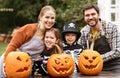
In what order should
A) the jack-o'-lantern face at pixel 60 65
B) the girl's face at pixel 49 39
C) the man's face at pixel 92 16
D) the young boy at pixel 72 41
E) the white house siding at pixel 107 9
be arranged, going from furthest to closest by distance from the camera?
the white house siding at pixel 107 9 < the man's face at pixel 92 16 < the young boy at pixel 72 41 < the girl's face at pixel 49 39 < the jack-o'-lantern face at pixel 60 65

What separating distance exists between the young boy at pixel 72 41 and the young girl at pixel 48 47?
0.86 feet

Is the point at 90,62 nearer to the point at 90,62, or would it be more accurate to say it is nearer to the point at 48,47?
→ the point at 90,62

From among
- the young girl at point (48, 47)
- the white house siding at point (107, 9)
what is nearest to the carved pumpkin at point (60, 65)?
the young girl at point (48, 47)

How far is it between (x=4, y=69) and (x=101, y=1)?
5887 millimetres

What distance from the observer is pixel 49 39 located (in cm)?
423

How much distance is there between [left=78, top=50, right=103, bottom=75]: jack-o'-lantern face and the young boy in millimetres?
242

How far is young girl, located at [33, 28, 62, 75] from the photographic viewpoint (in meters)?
4.24

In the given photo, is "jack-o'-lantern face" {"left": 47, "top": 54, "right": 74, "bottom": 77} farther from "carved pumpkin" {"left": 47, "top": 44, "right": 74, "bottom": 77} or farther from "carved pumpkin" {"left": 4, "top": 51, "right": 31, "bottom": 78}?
"carved pumpkin" {"left": 4, "top": 51, "right": 31, "bottom": 78}

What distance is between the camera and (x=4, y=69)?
13.3ft

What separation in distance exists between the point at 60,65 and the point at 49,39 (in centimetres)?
30

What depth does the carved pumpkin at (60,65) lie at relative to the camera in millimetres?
4121

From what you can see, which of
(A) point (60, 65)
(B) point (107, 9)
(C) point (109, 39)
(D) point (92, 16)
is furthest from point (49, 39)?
(B) point (107, 9)

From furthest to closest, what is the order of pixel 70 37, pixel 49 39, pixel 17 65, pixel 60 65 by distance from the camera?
pixel 70 37 < pixel 49 39 < pixel 60 65 < pixel 17 65

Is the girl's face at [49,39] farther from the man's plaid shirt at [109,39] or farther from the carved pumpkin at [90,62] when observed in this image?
the man's plaid shirt at [109,39]
